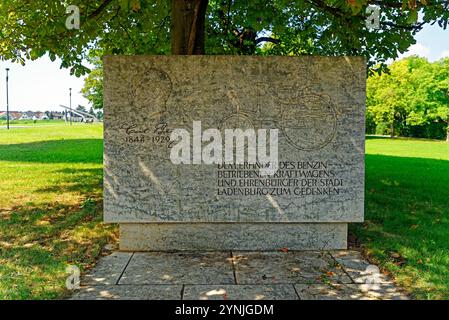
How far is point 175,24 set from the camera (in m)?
7.08

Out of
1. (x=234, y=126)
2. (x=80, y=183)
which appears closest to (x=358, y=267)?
(x=234, y=126)

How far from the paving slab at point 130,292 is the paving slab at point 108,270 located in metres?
0.17

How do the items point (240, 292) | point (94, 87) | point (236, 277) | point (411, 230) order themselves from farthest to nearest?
point (94, 87), point (411, 230), point (236, 277), point (240, 292)

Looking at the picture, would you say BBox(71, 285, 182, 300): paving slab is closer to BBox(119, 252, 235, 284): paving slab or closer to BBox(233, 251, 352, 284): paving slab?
BBox(119, 252, 235, 284): paving slab

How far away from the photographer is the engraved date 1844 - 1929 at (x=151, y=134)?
5656mm

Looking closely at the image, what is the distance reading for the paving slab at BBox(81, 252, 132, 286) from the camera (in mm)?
4742

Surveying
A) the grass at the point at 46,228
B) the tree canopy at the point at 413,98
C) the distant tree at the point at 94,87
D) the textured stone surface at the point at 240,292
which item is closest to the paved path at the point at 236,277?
the textured stone surface at the point at 240,292

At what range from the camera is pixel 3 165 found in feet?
45.7

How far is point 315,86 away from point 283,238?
212 cm

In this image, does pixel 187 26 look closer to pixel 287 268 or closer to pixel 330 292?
pixel 287 268

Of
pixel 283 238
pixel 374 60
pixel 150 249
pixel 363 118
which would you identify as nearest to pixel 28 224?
pixel 150 249

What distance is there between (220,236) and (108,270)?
1.56 m
